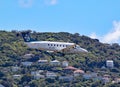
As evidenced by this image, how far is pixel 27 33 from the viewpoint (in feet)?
501

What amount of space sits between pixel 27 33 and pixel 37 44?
8419 mm

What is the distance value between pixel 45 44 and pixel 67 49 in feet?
12.6

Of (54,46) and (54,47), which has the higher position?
(54,46)

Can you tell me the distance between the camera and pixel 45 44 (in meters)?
146

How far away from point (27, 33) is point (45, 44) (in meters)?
7.77

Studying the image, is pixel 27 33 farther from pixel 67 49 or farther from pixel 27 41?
pixel 67 49

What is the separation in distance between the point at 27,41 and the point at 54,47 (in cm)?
710

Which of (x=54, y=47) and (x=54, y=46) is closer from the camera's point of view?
(x=54, y=47)

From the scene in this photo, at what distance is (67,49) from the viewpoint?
144375mm

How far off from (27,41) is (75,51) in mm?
9370

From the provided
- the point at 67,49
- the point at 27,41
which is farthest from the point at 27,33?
the point at 67,49

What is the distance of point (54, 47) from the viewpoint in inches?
5758

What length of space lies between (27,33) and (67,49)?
1091 cm

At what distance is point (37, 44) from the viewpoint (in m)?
145
